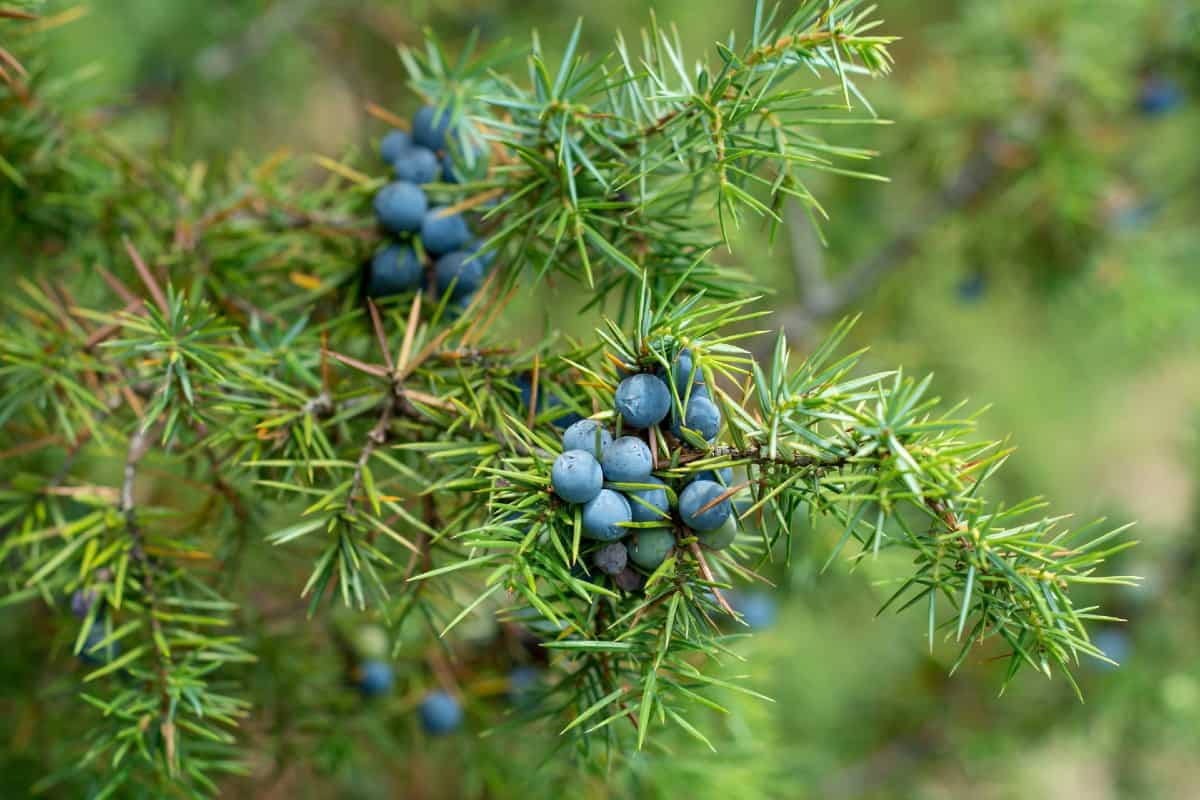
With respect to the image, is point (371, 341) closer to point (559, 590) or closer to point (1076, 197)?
point (559, 590)

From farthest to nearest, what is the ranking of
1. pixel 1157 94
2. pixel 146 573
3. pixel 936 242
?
pixel 936 242, pixel 1157 94, pixel 146 573

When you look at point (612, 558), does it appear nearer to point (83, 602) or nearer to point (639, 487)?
point (639, 487)

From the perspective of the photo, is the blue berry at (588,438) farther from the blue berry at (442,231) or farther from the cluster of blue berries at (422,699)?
the cluster of blue berries at (422,699)

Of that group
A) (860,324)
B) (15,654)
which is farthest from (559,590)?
(860,324)

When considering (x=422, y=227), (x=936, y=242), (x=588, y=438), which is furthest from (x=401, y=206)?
(x=936, y=242)

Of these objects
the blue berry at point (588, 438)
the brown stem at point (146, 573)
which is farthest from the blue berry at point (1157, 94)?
the brown stem at point (146, 573)

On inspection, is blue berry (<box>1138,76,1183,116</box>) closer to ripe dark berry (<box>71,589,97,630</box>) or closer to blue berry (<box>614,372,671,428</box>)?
blue berry (<box>614,372,671,428</box>)

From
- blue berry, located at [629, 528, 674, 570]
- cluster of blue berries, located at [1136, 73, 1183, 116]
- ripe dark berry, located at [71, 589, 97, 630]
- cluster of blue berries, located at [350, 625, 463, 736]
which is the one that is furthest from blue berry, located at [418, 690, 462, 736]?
cluster of blue berries, located at [1136, 73, 1183, 116]
